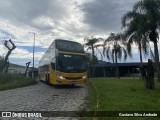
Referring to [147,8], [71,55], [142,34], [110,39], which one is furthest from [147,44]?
[110,39]

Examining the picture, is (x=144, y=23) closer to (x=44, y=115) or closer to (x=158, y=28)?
(x=158, y=28)

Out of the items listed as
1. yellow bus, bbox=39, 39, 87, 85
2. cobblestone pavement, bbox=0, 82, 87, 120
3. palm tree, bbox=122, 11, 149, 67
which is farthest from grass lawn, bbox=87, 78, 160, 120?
palm tree, bbox=122, 11, 149, 67

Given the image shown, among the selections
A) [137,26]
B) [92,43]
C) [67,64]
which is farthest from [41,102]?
[92,43]

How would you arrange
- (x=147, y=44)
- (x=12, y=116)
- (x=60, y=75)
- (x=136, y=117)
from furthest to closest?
(x=147, y=44) → (x=60, y=75) → (x=12, y=116) → (x=136, y=117)

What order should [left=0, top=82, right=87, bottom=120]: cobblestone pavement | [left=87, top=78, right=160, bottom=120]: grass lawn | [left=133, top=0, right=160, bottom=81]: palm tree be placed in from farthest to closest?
[left=133, top=0, right=160, bottom=81]: palm tree < [left=0, top=82, right=87, bottom=120]: cobblestone pavement < [left=87, top=78, right=160, bottom=120]: grass lawn

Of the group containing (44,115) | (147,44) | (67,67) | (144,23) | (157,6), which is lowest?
(44,115)

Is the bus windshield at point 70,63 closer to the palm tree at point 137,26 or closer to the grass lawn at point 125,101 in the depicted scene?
the grass lawn at point 125,101

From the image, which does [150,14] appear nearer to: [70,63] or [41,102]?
[70,63]

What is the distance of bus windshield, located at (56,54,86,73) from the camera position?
23.3 meters

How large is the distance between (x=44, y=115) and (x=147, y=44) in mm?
24785

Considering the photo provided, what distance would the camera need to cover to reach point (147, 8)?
31.3 metres

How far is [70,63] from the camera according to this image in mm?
23703

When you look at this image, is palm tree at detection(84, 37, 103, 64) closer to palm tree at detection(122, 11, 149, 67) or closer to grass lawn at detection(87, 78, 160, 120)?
palm tree at detection(122, 11, 149, 67)

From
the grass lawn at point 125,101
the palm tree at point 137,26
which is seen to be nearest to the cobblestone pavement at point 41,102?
the grass lawn at point 125,101
